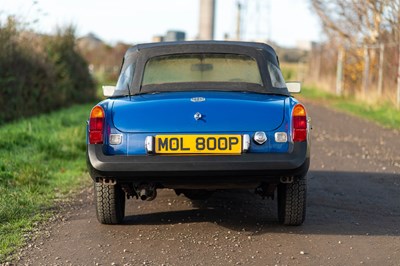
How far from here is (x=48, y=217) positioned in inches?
293

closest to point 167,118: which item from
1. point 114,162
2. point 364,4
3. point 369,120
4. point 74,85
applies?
point 114,162

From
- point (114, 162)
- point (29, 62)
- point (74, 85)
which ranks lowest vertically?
point (74, 85)

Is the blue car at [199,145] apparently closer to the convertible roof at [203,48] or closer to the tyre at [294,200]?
the tyre at [294,200]

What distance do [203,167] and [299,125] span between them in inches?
32.9

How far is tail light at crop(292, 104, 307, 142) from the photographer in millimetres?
6289

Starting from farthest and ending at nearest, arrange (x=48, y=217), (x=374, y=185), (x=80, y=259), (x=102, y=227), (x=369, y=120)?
(x=369, y=120), (x=374, y=185), (x=48, y=217), (x=102, y=227), (x=80, y=259)

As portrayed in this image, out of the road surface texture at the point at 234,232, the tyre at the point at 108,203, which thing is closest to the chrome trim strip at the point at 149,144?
the tyre at the point at 108,203

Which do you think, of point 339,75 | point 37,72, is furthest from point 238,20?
point 37,72

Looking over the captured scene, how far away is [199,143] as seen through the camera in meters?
6.22

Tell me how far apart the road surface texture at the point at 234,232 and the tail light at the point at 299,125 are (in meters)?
0.80

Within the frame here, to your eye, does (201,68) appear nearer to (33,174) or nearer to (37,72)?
(33,174)

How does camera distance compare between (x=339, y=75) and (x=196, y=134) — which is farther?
(x=339, y=75)

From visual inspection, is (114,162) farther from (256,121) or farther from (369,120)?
(369,120)

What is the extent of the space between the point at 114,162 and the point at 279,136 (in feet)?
4.27
